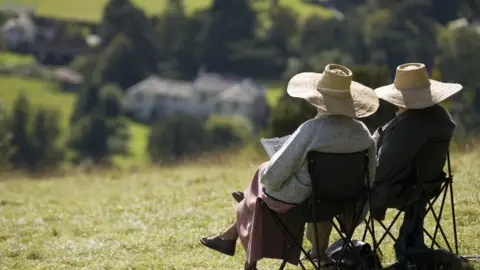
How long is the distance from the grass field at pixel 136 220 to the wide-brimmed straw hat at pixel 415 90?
4.08 feet

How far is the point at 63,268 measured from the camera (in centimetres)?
645

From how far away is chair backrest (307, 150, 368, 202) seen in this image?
190 inches

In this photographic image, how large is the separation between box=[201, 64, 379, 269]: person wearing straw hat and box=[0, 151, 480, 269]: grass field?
3.31 feet

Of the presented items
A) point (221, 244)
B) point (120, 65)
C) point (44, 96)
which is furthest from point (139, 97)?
point (221, 244)

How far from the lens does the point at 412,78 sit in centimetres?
538

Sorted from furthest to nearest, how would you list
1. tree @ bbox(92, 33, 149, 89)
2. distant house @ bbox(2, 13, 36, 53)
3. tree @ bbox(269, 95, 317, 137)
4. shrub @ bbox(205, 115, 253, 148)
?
distant house @ bbox(2, 13, 36, 53), tree @ bbox(92, 33, 149, 89), shrub @ bbox(205, 115, 253, 148), tree @ bbox(269, 95, 317, 137)

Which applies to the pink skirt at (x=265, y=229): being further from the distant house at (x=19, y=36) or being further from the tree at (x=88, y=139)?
the distant house at (x=19, y=36)

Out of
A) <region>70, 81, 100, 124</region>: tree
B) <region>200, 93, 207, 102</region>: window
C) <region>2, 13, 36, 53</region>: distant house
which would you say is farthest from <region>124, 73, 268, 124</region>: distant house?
<region>2, 13, 36, 53</region>: distant house

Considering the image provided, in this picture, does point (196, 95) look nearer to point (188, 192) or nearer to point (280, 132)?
point (280, 132)

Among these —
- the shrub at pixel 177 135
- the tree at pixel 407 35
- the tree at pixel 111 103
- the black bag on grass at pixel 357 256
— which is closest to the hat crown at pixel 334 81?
the black bag on grass at pixel 357 256

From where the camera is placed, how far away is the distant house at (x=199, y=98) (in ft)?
326

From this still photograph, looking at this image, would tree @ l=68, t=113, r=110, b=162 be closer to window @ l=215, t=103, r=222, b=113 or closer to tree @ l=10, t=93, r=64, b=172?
tree @ l=10, t=93, r=64, b=172

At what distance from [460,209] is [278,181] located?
2759 mm

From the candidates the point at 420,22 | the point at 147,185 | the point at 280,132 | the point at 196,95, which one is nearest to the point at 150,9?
the point at 196,95
